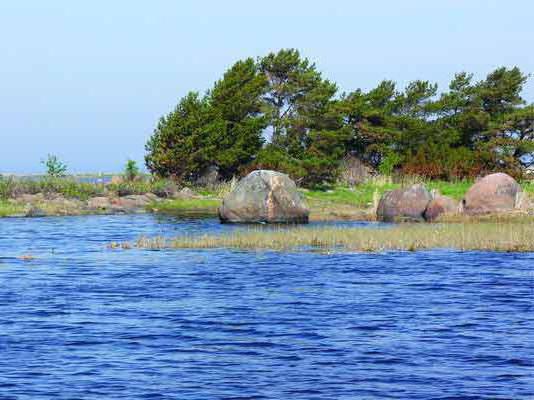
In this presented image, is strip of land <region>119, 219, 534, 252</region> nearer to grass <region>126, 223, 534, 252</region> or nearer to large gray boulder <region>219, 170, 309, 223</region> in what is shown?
grass <region>126, 223, 534, 252</region>

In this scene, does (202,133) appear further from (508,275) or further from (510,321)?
(510,321)

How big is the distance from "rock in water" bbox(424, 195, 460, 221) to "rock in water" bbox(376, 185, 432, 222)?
372 mm

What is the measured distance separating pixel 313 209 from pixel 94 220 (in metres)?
12.2

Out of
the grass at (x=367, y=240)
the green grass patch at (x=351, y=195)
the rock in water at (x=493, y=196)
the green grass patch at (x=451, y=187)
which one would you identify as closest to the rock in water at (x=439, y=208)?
the rock in water at (x=493, y=196)

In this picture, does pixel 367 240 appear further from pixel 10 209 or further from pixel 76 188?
pixel 76 188

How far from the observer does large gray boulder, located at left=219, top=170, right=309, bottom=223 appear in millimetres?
49031

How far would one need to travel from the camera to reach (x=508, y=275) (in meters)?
27.8

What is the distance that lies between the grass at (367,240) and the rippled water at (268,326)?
4.44 ft

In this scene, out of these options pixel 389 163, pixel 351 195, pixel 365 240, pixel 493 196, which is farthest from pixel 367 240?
pixel 389 163

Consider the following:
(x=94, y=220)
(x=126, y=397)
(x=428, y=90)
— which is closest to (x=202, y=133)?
(x=94, y=220)

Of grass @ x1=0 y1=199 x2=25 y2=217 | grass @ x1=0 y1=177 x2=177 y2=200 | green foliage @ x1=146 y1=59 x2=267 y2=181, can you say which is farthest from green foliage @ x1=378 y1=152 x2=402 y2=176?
grass @ x1=0 y1=199 x2=25 y2=217

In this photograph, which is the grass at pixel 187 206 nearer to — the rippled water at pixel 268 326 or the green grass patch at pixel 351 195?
the green grass patch at pixel 351 195

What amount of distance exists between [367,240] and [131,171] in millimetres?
36020

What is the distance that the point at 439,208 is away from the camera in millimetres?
50312
